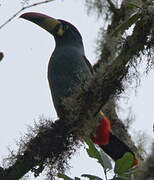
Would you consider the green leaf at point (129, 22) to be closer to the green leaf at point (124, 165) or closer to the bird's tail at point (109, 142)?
the green leaf at point (124, 165)

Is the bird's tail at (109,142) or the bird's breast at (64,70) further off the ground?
the bird's breast at (64,70)

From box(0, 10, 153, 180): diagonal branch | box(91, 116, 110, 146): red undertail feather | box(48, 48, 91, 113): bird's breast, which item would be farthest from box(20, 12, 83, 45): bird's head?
box(0, 10, 153, 180): diagonal branch

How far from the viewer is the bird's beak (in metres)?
3.55

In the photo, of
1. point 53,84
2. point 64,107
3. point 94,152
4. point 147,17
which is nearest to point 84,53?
point 53,84

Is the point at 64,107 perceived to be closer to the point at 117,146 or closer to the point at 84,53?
the point at 117,146

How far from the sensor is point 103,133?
304 centimetres

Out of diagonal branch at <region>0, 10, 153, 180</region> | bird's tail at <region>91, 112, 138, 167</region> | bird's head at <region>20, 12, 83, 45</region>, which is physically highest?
bird's head at <region>20, 12, 83, 45</region>

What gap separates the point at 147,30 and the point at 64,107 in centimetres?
74

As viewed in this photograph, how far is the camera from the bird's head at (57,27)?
3.55 metres

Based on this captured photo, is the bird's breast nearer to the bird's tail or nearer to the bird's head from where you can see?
the bird's head

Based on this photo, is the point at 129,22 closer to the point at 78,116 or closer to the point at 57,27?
the point at 78,116

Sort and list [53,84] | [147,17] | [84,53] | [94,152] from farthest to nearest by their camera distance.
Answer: [84,53]
[53,84]
[147,17]
[94,152]

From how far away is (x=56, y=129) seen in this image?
241 cm

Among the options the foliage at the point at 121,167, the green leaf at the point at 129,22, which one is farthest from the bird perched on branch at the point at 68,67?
the foliage at the point at 121,167
